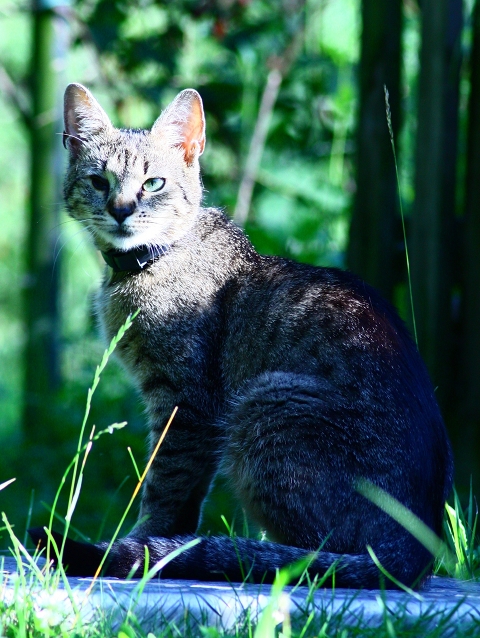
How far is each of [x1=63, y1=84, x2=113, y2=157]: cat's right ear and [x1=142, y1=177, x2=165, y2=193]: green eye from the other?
379mm

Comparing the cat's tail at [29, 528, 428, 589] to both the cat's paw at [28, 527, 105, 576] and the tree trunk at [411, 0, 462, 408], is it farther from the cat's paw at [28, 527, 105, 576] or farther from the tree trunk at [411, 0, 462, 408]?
the tree trunk at [411, 0, 462, 408]

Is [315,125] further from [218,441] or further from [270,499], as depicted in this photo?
[270,499]

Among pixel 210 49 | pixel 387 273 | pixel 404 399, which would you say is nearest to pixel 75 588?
pixel 404 399

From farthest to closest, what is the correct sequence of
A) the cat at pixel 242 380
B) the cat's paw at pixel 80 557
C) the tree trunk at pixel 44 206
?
the tree trunk at pixel 44 206 < the cat at pixel 242 380 < the cat's paw at pixel 80 557

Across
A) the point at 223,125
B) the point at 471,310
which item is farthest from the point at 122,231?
the point at 223,125

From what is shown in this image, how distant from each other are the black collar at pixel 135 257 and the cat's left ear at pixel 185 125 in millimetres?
469

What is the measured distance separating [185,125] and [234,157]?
2.28 m

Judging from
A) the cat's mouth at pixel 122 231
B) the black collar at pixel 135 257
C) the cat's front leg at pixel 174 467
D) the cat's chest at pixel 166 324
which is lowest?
the cat's front leg at pixel 174 467

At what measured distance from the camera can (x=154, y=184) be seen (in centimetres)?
346

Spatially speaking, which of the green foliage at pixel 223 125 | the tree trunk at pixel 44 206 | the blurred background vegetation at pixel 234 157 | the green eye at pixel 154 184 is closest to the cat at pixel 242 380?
the green eye at pixel 154 184

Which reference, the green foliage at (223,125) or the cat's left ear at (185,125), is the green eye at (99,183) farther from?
the green foliage at (223,125)

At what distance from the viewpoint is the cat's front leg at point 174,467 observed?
3180 millimetres

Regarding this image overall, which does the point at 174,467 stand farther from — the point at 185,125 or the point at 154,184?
the point at 185,125

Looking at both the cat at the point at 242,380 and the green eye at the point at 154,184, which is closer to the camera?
the cat at the point at 242,380
